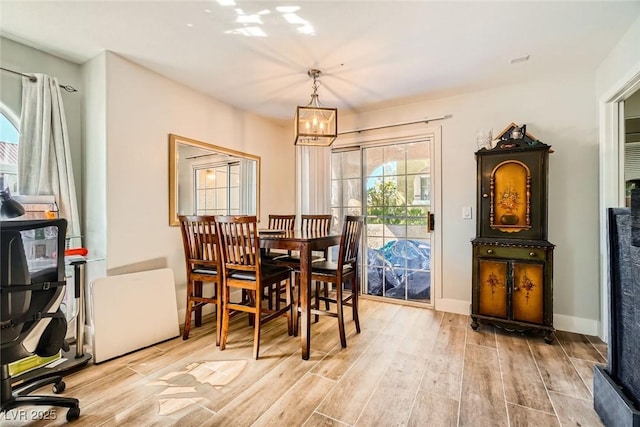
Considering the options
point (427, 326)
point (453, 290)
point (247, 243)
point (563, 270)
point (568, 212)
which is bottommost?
point (427, 326)

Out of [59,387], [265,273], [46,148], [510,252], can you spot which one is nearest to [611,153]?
[510,252]

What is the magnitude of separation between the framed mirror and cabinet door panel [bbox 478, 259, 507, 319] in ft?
8.98

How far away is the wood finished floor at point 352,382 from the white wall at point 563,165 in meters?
0.40

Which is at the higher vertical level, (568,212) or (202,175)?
(202,175)

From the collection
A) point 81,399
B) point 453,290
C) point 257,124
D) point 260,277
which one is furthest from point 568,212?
point 81,399

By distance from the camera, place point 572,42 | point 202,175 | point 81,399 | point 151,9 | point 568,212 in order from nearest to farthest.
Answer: point 81,399 → point 151,9 → point 572,42 → point 568,212 → point 202,175

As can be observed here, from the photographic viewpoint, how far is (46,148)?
2.18 metres

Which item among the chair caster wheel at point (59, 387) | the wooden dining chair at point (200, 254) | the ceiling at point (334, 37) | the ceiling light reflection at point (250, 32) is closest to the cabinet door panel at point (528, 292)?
the ceiling at point (334, 37)

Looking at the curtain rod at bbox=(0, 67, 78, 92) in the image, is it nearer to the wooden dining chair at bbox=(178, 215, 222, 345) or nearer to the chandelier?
the wooden dining chair at bbox=(178, 215, 222, 345)

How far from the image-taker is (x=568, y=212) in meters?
2.69

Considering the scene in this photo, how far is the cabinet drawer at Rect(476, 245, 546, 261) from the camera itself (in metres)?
2.47

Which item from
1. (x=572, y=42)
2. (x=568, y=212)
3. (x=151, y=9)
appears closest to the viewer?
(x=151, y=9)

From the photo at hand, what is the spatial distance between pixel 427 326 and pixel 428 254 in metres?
0.90

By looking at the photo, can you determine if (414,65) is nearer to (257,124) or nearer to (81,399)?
(257,124)
